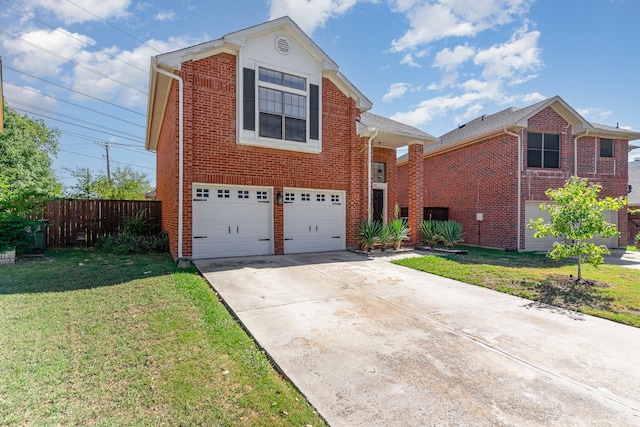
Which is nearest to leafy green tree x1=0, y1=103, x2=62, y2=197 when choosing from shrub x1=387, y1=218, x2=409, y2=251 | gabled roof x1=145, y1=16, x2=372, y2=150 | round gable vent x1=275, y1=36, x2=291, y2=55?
gabled roof x1=145, y1=16, x2=372, y2=150

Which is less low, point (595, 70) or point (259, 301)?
point (595, 70)

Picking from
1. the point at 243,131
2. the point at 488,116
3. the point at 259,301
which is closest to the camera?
the point at 259,301

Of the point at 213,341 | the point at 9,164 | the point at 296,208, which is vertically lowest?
the point at 213,341

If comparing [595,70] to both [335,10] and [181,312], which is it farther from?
[181,312]

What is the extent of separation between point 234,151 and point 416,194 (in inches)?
280

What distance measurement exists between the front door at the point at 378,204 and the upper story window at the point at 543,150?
20.7 feet

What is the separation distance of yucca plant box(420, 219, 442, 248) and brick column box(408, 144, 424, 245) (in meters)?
0.26

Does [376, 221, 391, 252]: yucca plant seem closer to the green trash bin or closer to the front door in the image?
the front door

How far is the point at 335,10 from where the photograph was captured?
9.72 m

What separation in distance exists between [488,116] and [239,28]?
13170 mm

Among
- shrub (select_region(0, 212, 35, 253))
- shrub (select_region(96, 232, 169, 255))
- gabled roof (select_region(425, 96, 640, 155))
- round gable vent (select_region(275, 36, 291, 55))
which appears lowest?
shrub (select_region(96, 232, 169, 255))

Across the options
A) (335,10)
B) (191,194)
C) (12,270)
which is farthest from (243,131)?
(12,270)

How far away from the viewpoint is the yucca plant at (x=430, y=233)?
11930mm

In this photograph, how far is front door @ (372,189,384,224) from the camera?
14.2m
